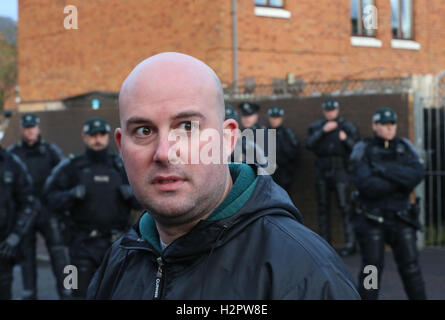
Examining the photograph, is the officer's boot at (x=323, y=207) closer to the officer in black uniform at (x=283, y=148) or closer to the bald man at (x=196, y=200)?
the officer in black uniform at (x=283, y=148)

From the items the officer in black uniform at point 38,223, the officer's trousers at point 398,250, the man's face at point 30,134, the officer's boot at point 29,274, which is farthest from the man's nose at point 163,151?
the man's face at point 30,134

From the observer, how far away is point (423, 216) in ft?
32.5

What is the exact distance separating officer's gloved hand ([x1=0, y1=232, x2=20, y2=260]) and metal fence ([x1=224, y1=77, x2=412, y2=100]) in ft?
20.0

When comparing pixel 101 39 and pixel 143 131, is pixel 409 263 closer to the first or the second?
pixel 143 131

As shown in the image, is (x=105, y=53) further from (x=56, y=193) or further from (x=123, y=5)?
(x=56, y=193)

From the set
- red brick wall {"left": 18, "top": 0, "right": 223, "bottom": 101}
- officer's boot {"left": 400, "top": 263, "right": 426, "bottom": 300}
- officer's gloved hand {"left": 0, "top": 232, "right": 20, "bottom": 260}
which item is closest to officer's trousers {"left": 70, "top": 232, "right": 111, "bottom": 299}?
officer's gloved hand {"left": 0, "top": 232, "right": 20, "bottom": 260}

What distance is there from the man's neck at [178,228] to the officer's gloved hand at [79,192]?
170 inches

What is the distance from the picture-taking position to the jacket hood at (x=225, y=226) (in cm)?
169

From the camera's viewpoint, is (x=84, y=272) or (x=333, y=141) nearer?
(x=84, y=272)

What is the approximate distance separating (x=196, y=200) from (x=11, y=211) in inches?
188

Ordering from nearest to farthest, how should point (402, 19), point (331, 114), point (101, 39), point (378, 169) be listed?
point (378, 169), point (331, 114), point (101, 39), point (402, 19)

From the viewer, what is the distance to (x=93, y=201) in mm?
6051

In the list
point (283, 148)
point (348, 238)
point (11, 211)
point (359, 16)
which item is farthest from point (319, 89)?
point (359, 16)
